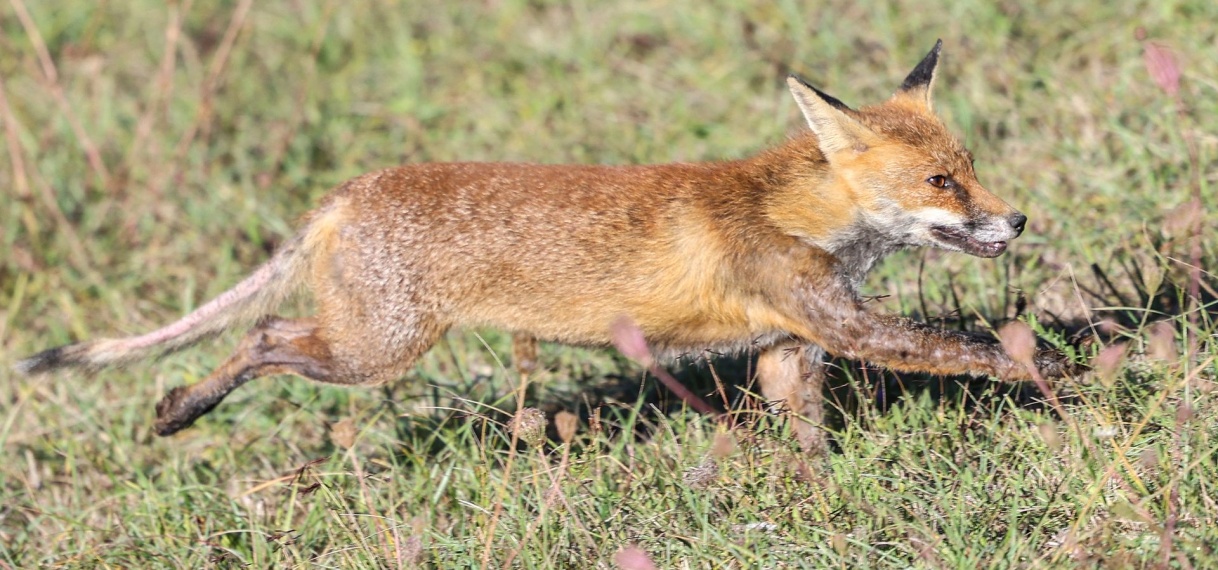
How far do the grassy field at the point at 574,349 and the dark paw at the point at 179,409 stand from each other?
0.75 feet

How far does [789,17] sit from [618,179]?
363cm

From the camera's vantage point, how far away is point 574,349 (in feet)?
20.0

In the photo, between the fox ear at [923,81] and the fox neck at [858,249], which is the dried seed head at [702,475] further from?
the fox ear at [923,81]

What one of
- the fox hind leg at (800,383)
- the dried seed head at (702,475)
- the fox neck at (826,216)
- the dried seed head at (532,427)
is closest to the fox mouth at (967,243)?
the fox neck at (826,216)

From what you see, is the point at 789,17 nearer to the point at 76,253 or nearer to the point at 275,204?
the point at 275,204

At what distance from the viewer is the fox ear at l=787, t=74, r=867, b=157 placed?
4.57 meters

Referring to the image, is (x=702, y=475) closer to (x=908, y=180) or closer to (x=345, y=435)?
(x=345, y=435)

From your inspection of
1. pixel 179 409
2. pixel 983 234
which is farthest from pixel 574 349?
pixel 983 234

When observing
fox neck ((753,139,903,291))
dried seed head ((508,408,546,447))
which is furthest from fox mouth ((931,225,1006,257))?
dried seed head ((508,408,546,447))

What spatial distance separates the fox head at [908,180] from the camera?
180 inches

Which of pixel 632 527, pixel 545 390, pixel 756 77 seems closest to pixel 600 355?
pixel 545 390

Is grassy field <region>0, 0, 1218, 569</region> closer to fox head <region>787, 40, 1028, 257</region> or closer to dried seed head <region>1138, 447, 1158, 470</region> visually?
dried seed head <region>1138, 447, 1158, 470</region>

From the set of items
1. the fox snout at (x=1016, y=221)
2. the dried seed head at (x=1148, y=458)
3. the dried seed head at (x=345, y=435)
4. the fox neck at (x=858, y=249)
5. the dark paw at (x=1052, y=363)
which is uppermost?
the fox snout at (x=1016, y=221)

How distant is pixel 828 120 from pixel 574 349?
2.01 m
